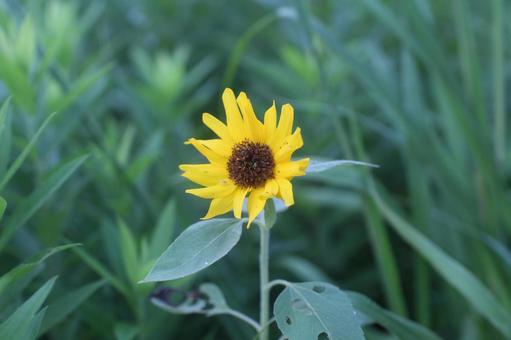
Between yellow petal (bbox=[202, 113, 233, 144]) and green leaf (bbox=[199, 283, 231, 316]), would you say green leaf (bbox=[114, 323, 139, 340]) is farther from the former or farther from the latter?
yellow petal (bbox=[202, 113, 233, 144])

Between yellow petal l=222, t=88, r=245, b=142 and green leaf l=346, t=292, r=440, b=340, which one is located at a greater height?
yellow petal l=222, t=88, r=245, b=142

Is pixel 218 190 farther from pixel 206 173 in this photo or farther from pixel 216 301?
pixel 216 301

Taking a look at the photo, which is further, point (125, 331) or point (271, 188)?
point (125, 331)

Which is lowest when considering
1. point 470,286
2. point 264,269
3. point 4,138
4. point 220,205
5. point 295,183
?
point 470,286

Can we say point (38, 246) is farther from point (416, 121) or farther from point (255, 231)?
point (416, 121)

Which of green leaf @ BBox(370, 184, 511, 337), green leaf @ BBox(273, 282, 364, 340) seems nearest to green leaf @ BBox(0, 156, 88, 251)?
green leaf @ BBox(273, 282, 364, 340)

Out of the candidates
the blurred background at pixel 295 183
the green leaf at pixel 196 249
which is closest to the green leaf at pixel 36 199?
the blurred background at pixel 295 183

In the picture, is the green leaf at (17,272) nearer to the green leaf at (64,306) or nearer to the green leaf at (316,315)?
the green leaf at (64,306)

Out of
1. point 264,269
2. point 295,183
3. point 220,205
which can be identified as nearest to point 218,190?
point 220,205
